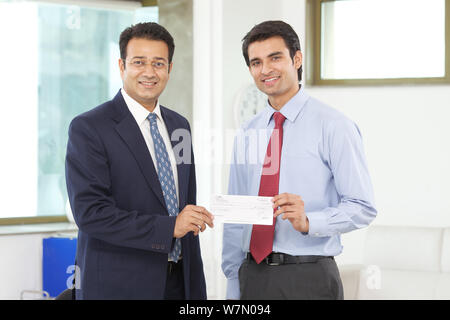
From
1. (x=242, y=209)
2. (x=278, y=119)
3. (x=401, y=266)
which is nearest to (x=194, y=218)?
(x=242, y=209)

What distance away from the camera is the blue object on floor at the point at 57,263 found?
14.5ft

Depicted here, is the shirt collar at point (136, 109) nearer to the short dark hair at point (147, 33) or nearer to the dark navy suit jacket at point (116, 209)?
the dark navy suit jacket at point (116, 209)

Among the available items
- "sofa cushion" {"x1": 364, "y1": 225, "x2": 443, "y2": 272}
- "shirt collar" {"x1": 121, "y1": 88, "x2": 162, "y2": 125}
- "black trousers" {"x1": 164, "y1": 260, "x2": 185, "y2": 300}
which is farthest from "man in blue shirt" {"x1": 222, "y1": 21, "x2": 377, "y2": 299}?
"sofa cushion" {"x1": 364, "y1": 225, "x2": 443, "y2": 272}

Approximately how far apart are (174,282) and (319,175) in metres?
0.62

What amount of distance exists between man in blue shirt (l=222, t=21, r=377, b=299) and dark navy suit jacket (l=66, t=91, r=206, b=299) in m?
0.33

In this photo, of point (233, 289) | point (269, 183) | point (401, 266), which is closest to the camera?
point (269, 183)

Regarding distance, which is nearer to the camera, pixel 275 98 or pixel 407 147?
pixel 275 98

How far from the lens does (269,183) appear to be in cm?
201

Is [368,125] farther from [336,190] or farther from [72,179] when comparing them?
[72,179]

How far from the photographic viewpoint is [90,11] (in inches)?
205

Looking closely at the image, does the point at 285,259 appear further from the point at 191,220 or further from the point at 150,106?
the point at 150,106

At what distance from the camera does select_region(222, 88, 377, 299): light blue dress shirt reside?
191 centimetres
